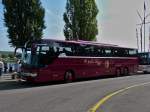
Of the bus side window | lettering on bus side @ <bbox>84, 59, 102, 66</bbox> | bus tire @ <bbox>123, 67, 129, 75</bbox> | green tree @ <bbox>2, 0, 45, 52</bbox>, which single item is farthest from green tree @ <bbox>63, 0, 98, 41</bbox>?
lettering on bus side @ <bbox>84, 59, 102, 66</bbox>

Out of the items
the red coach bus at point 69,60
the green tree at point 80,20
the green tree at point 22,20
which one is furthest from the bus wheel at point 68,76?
the green tree at point 80,20

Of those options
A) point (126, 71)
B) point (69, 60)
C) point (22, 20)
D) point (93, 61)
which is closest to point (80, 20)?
point (22, 20)

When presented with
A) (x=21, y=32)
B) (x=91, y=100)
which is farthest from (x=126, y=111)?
(x=21, y=32)

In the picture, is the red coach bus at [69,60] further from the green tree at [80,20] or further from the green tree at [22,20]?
the green tree at [80,20]

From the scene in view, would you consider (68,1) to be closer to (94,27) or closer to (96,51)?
(94,27)

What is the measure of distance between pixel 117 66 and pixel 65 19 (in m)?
16.9

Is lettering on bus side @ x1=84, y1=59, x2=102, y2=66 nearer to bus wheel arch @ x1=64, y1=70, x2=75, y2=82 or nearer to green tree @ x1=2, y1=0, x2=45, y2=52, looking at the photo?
bus wheel arch @ x1=64, y1=70, x2=75, y2=82

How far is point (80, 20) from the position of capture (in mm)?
46781

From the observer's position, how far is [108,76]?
3306 cm

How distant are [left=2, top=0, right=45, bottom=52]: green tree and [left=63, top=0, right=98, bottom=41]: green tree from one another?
6.40 meters

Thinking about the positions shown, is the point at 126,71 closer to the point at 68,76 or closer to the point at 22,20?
the point at 68,76

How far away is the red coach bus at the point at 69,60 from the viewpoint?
23219mm

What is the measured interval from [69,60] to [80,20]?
71.7 ft

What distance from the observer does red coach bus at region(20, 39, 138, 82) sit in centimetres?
2322
